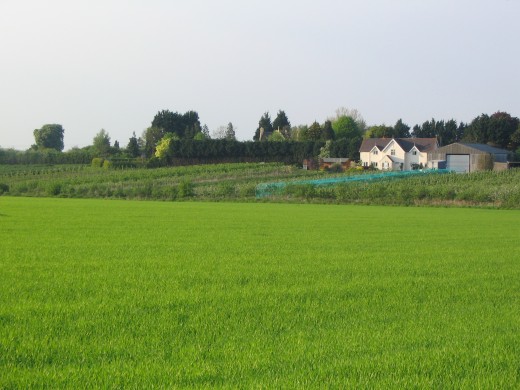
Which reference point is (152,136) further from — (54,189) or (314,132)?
(54,189)

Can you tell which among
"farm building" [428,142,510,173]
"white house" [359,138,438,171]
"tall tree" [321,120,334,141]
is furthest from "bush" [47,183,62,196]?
"tall tree" [321,120,334,141]

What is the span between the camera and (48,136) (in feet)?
580

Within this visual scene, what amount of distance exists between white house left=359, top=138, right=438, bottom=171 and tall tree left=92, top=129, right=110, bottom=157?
49692 mm

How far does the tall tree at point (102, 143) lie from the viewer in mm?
127188

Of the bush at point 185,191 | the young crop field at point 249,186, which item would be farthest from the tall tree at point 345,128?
the bush at point 185,191

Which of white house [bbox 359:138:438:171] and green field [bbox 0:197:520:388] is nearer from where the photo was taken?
green field [bbox 0:197:520:388]

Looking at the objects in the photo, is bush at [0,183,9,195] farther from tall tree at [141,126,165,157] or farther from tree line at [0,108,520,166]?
tall tree at [141,126,165,157]

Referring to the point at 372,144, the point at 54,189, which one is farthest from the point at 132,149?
the point at 54,189

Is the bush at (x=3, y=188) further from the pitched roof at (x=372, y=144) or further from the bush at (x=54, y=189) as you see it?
the pitched roof at (x=372, y=144)

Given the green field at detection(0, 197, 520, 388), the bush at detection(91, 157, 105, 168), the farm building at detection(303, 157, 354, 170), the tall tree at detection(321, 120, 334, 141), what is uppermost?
the tall tree at detection(321, 120, 334, 141)

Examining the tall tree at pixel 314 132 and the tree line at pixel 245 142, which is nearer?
the tree line at pixel 245 142

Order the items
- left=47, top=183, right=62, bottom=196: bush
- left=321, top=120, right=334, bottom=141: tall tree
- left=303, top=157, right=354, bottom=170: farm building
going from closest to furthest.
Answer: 1. left=47, top=183, right=62, bottom=196: bush
2. left=303, top=157, right=354, bottom=170: farm building
3. left=321, top=120, right=334, bottom=141: tall tree

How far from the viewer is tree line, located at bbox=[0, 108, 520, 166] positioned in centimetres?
11381

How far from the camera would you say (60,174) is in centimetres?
9112
